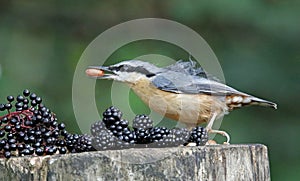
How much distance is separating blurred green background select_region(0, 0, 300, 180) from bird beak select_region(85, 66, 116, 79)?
1.76m

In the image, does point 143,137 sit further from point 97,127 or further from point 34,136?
point 34,136

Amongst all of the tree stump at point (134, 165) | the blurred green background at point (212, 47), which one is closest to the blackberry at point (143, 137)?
the tree stump at point (134, 165)

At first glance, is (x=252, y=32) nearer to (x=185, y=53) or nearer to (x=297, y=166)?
(x=185, y=53)

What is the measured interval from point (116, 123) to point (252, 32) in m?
3.43

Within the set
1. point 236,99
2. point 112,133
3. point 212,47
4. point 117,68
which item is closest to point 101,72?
point 117,68

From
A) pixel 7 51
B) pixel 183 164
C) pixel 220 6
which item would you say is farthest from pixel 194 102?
pixel 7 51

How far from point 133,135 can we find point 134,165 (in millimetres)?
286

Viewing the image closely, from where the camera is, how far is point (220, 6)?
219 inches

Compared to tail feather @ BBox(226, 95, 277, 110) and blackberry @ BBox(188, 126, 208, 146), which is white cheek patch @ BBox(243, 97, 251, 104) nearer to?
tail feather @ BBox(226, 95, 277, 110)

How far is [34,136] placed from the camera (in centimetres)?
239

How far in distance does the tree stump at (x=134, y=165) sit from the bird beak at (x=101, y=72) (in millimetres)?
1080

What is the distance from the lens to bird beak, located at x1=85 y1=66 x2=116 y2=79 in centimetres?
324

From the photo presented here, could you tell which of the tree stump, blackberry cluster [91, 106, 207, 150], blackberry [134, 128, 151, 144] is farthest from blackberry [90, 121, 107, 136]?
the tree stump

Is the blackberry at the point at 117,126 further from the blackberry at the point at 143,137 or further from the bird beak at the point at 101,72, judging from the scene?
the bird beak at the point at 101,72
